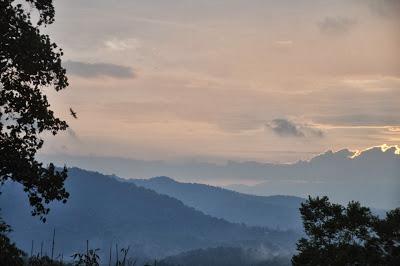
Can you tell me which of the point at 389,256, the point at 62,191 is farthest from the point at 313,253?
the point at 62,191

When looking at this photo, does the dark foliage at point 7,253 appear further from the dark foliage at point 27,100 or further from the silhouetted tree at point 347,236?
the silhouetted tree at point 347,236

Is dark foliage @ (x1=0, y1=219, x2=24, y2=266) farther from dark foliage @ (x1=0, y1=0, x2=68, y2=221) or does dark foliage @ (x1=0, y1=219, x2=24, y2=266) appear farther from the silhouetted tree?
the silhouetted tree

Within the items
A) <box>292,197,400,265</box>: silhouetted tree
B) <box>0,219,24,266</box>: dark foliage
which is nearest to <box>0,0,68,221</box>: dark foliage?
<box>0,219,24,266</box>: dark foliage

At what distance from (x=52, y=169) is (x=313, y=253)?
4527 centimetres

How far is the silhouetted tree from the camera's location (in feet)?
198

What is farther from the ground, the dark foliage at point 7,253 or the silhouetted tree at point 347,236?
the silhouetted tree at point 347,236

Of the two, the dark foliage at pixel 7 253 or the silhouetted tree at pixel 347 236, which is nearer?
the dark foliage at pixel 7 253

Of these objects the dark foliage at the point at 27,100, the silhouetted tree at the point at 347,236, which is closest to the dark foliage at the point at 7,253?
the dark foliage at the point at 27,100

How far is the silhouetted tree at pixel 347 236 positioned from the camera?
6022 centimetres

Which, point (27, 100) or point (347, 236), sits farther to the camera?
point (347, 236)

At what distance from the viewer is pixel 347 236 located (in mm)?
65875

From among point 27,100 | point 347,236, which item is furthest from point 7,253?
point 347,236

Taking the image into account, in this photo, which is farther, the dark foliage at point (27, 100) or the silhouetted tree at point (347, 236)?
the silhouetted tree at point (347, 236)

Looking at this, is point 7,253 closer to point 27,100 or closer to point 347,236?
point 27,100
